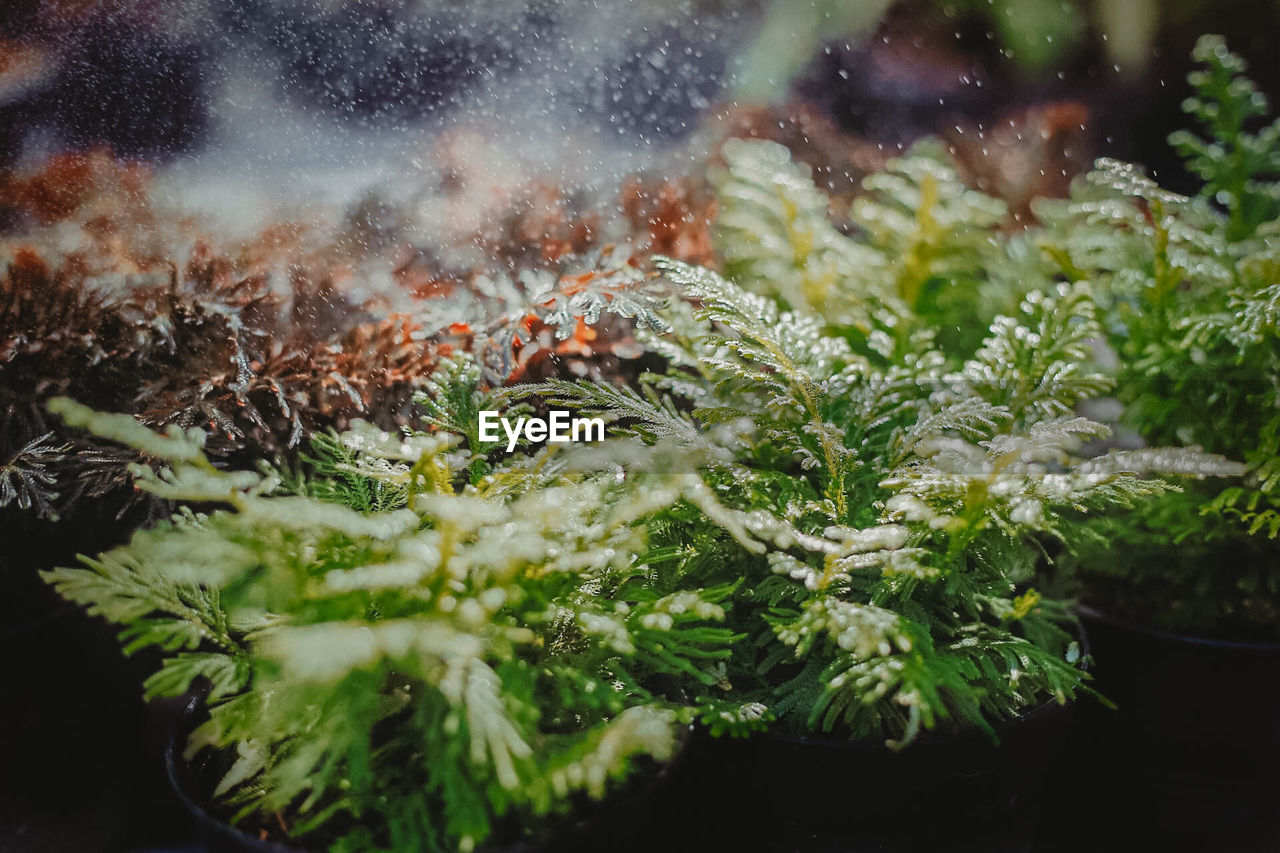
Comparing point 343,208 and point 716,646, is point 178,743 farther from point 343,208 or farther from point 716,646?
point 343,208

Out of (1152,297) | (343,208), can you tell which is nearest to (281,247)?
(343,208)

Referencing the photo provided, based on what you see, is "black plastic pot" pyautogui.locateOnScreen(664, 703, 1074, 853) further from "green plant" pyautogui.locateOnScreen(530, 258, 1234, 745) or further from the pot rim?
the pot rim

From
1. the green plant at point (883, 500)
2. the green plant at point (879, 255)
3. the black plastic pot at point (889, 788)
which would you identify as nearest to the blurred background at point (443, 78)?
the green plant at point (879, 255)

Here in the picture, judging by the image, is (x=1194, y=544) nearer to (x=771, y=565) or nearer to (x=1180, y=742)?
(x=1180, y=742)

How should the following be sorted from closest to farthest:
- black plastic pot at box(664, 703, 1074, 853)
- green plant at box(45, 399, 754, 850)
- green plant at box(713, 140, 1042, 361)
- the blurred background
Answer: green plant at box(45, 399, 754, 850), black plastic pot at box(664, 703, 1074, 853), the blurred background, green plant at box(713, 140, 1042, 361)

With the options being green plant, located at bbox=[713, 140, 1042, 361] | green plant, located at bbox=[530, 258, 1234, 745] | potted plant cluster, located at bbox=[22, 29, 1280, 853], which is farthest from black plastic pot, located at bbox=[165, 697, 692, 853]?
green plant, located at bbox=[713, 140, 1042, 361]

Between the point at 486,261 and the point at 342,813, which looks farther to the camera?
the point at 486,261

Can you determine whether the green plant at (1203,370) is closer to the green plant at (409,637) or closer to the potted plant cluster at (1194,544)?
the potted plant cluster at (1194,544)
